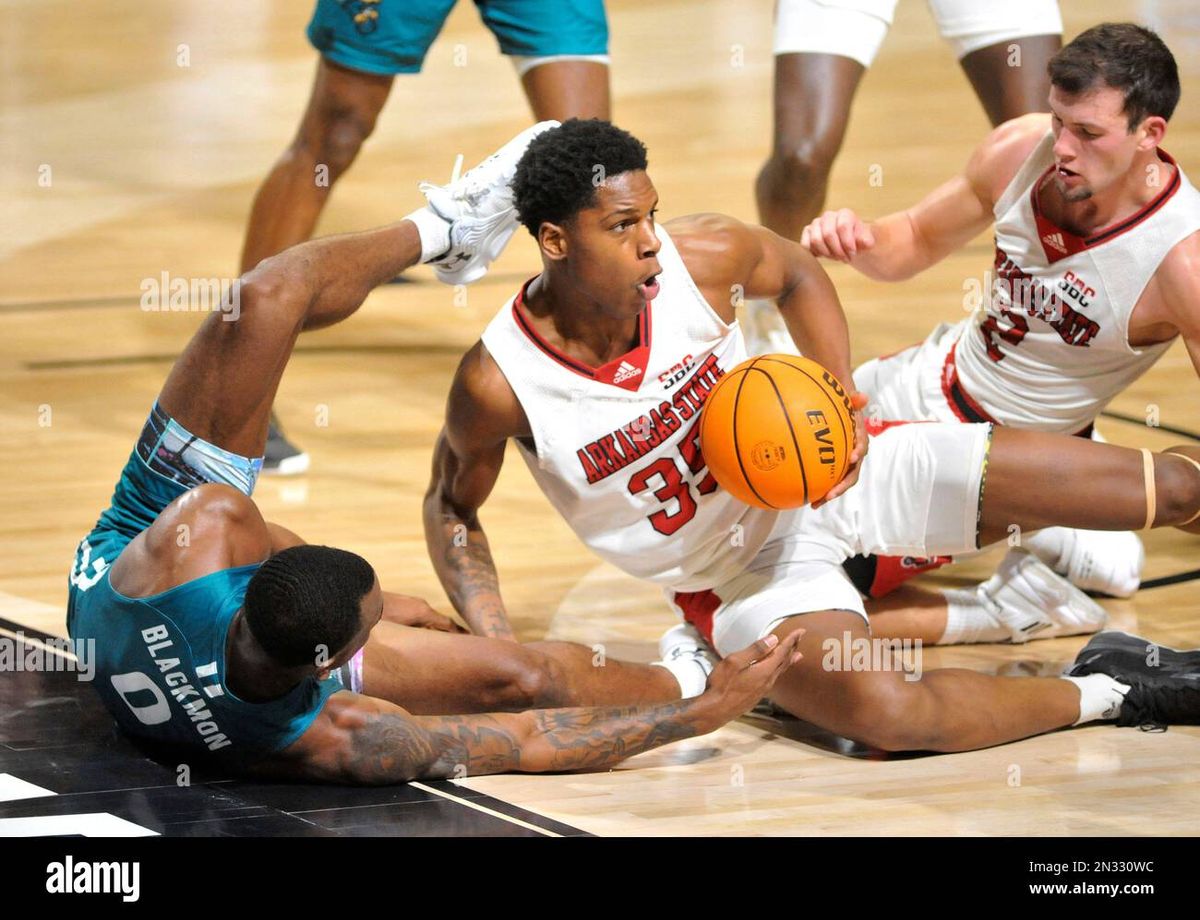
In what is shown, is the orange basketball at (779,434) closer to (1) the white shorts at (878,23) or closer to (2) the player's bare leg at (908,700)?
(2) the player's bare leg at (908,700)

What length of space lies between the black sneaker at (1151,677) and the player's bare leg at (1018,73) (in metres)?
1.94

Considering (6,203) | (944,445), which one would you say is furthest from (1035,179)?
(6,203)

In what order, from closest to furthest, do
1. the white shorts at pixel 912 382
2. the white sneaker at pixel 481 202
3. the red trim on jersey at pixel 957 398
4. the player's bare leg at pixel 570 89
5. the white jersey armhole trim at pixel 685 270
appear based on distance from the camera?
the white jersey armhole trim at pixel 685 270, the white sneaker at pixel 481 202, the red trim on jersey at pixel 957 398, the white shorts at pixel 912 382, the player's bare leg at pixel 570 89

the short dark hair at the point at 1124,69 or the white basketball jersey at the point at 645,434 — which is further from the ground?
the short dark hair at the point at 1124,69

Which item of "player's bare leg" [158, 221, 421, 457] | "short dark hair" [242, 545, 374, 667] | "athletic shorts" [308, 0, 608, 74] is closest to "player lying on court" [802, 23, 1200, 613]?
"player's bare leg" [158, 221, 421, 457]

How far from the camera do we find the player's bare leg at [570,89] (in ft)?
20.2

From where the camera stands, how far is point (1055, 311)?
484cm

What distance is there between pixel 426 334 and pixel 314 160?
1.66 m

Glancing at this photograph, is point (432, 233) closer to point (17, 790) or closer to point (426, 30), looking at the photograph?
point (17, 790)

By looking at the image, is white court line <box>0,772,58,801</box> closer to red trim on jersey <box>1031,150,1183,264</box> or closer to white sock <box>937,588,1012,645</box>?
white sock <box>937,588,1012,645</box>


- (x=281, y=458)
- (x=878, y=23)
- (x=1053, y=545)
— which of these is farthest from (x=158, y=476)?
(x=878, y=23)

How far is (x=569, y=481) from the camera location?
4.51 metres

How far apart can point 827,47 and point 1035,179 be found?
1360 millimetres

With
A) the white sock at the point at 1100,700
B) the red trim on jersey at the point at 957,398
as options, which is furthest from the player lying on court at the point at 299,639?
the red trim on jersey at the point at 957,398
